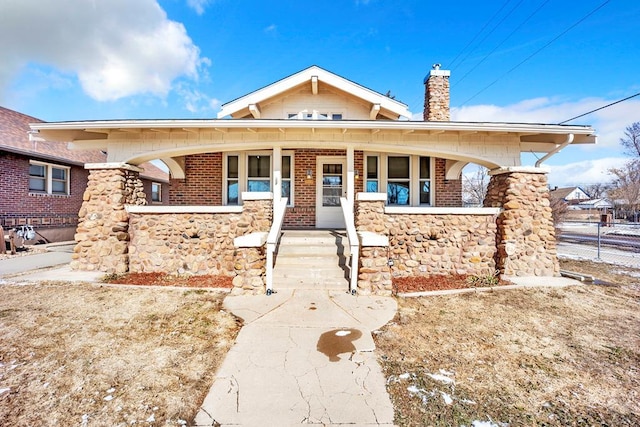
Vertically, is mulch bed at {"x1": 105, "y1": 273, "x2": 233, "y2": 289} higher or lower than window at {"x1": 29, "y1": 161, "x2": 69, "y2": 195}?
lower

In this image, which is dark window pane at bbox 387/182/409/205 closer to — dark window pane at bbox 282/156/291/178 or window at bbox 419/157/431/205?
window at bbox 419/157/431/205

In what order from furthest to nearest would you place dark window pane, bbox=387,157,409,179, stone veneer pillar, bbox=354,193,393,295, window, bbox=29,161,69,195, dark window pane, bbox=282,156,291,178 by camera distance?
window, bbox=29,161,69,195, dark window pane, bbox=387,157,409,179, dark window pane, bbox=282,156,291,178, stone veneer pillar, bbox=354,193,393,295

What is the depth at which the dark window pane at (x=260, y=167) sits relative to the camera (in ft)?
29.6

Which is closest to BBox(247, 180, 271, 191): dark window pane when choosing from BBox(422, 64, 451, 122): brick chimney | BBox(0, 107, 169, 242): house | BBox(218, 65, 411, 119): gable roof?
BBox(218, 65, 411, 119): gable roof

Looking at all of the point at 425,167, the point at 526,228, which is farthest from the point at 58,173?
the point at 526,228

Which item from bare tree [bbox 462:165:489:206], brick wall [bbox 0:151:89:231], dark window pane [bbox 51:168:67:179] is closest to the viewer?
brick wall [bbox 0:151:89:231]

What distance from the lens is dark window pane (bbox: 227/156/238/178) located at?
8992 millimetres

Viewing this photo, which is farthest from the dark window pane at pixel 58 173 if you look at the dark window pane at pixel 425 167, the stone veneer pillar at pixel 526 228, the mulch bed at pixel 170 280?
the stone veneer pillar at pixel 526 228

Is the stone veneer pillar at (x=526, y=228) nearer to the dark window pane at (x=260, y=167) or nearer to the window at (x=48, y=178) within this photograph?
the dark window pane at (x=260, y=167)

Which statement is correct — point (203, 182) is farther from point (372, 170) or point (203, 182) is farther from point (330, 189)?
point (372, 170)

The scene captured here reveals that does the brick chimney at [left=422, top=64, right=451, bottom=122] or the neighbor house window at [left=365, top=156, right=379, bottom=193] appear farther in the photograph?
the brick chimney at [left=422, top=64, right=451, bottom=122]

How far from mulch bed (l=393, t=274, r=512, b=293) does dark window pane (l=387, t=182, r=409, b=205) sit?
10.6 feet

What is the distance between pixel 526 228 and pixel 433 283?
272 centimetres

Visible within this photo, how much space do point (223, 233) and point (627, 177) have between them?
Result: 4816 cm
